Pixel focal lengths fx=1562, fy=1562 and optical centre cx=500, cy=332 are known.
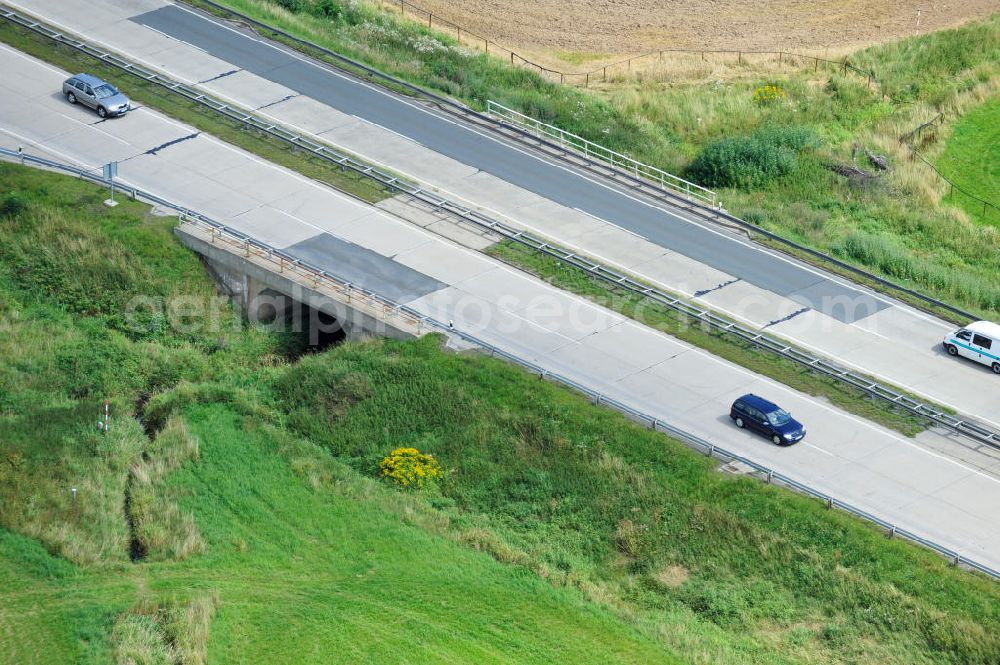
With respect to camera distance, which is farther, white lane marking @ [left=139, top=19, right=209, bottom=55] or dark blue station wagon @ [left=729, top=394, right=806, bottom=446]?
white lane marking @ [left=139, top=19, right=209, bottom=55]

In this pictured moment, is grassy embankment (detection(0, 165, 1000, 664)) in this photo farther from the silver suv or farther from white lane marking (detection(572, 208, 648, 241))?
the silver suv

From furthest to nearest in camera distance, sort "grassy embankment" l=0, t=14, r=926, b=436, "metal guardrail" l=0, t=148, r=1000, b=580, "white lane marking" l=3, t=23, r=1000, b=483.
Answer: "grassy embankment" l=0, t=14, r=926, b=436 → "white lane marking" l=3, t=23, r=1000, b=483 → "metal guardrail" l=0, t=148, r=1000, b=580

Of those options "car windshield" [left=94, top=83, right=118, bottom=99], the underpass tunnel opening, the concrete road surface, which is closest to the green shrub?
the concrete road surface

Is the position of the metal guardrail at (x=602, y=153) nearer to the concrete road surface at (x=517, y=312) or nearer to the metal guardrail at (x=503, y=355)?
the concrete road surface at (x=517, y=312)

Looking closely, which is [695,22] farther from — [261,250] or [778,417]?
[778,417]

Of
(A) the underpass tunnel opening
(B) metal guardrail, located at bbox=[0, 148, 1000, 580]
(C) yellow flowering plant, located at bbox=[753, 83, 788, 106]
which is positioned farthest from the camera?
(C) yellow flowering plant, located at bbox=[753, 83, 788, 106]

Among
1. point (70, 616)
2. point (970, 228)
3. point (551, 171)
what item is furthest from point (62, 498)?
point (970, 228)

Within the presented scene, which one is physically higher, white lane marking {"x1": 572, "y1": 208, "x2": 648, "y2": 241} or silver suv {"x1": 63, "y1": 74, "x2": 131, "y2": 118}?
silver suv {"x1": 63, "y1": 74, "x2": 131, "y2": 118}
